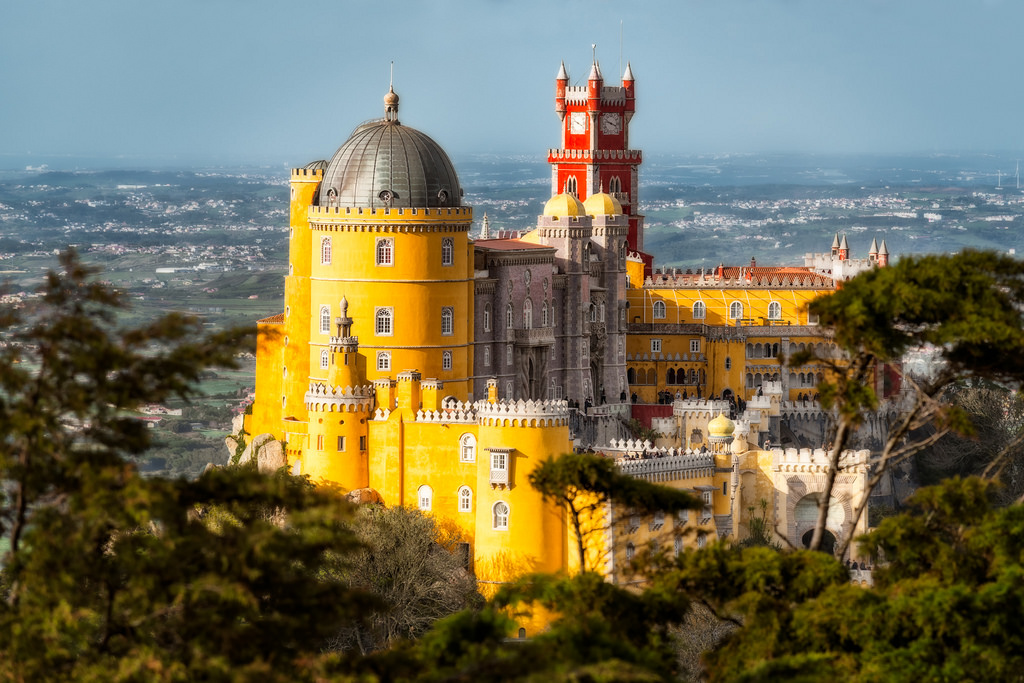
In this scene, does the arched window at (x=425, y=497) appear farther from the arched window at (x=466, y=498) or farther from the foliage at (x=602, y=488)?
the foliage at (x=602, y=488)

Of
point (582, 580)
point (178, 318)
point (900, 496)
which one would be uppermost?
point (178, 318)

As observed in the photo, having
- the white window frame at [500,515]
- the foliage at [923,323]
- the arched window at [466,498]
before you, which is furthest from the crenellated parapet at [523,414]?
the foliage at [923,323]

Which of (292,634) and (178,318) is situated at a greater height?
(178,318)

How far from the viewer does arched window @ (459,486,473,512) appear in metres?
81.2

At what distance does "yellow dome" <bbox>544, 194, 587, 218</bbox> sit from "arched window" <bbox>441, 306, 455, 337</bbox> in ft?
41.5

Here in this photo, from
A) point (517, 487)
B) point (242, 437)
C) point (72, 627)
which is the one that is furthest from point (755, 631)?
point (242, 437)

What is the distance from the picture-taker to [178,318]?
42.8m

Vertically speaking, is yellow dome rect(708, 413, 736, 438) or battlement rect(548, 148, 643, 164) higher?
battlement rect(548, 148, 643, 164)

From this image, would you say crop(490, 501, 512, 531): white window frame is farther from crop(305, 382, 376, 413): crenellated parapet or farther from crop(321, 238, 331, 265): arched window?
crop(321, 238, 331, 265): arched window

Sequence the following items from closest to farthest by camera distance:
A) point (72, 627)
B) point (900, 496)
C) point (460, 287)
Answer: point (72, 627) → point (460, 287) → point (900, 496)

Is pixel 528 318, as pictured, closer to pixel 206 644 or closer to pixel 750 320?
pixel 750 320

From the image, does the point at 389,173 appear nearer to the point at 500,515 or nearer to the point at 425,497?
the point at 425,497

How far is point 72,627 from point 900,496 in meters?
71.0

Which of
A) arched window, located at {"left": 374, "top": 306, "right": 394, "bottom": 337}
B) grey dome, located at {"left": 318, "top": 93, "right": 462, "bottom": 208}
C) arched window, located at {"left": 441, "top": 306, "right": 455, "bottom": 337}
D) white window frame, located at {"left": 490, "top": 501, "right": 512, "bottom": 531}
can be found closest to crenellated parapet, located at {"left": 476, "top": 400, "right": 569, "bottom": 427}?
white window frame, located at {"left": 490, "top": 501, "right": 512, "bottom": 531}
